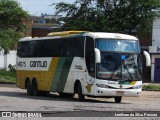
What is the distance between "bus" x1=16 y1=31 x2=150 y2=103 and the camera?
23500 millimetres

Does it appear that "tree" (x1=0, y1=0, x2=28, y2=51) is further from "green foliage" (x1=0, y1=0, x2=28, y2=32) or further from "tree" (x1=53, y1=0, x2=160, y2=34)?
"tree" (x1=53, y1=0, x2=160, y2=34)

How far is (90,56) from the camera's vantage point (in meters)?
23.8

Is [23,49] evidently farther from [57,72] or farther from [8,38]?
[8,38]

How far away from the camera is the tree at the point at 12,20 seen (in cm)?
5238

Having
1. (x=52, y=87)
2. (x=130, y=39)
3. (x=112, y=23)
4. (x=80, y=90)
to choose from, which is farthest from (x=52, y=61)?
(x=112, y=23)

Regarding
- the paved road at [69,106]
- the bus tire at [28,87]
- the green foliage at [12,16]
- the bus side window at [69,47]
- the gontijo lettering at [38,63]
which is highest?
the green foliage at [12,16]

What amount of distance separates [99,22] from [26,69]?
20588 mm

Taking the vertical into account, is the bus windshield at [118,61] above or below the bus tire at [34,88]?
above

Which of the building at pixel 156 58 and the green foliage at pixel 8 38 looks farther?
the green foliage at pixel 8 38

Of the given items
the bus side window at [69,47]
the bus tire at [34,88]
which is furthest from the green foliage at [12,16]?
the bus side window at [69,47]

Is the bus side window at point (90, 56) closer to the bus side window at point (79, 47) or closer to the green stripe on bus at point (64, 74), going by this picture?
the bus side window at point (79, 47)

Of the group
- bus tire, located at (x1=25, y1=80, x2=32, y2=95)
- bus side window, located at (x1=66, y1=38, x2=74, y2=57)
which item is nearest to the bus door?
bus side window, located at (x1=66, y1=38, x2=74, y2=57)

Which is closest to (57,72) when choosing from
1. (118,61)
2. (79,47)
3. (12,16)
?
(79,47)

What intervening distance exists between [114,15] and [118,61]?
2725 cm
